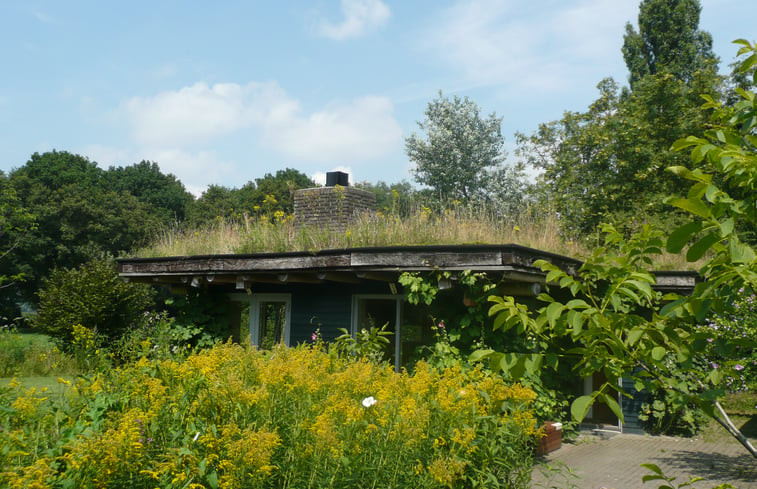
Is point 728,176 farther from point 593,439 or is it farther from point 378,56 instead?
point 593,439

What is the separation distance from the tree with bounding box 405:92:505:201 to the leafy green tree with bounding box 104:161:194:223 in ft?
76.7

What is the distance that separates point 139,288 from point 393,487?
17.5m

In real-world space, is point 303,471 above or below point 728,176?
below

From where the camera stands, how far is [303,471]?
3238 millimetres

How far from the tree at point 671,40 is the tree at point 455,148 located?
35.0ft

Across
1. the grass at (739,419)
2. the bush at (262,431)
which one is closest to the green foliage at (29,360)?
the bush at (262,431)

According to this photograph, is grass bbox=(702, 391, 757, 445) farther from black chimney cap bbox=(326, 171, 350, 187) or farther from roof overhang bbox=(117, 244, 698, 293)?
black chimney cap bbox=(326, 171, 350, 187)

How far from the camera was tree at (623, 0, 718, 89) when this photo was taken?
23.0 meters

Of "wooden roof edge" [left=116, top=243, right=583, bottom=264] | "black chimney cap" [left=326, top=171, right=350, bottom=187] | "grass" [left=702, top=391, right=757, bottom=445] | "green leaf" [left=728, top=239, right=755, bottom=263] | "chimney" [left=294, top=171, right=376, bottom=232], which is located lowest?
"grass" [left=702, top=391, right=757, bottom=445]

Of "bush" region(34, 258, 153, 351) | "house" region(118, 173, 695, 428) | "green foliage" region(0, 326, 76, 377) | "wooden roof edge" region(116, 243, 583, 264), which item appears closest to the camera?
"wooden roof edge" region(116, 243, 583, 264)

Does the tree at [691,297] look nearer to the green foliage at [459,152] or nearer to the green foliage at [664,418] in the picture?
the green foliage at [664,418]

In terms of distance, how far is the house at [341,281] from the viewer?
7.82 m

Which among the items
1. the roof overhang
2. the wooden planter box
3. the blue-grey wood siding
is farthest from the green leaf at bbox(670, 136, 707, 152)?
the blue-grey wood siding

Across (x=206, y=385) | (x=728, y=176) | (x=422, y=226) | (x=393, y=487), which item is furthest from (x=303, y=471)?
(x=422, y=226)
